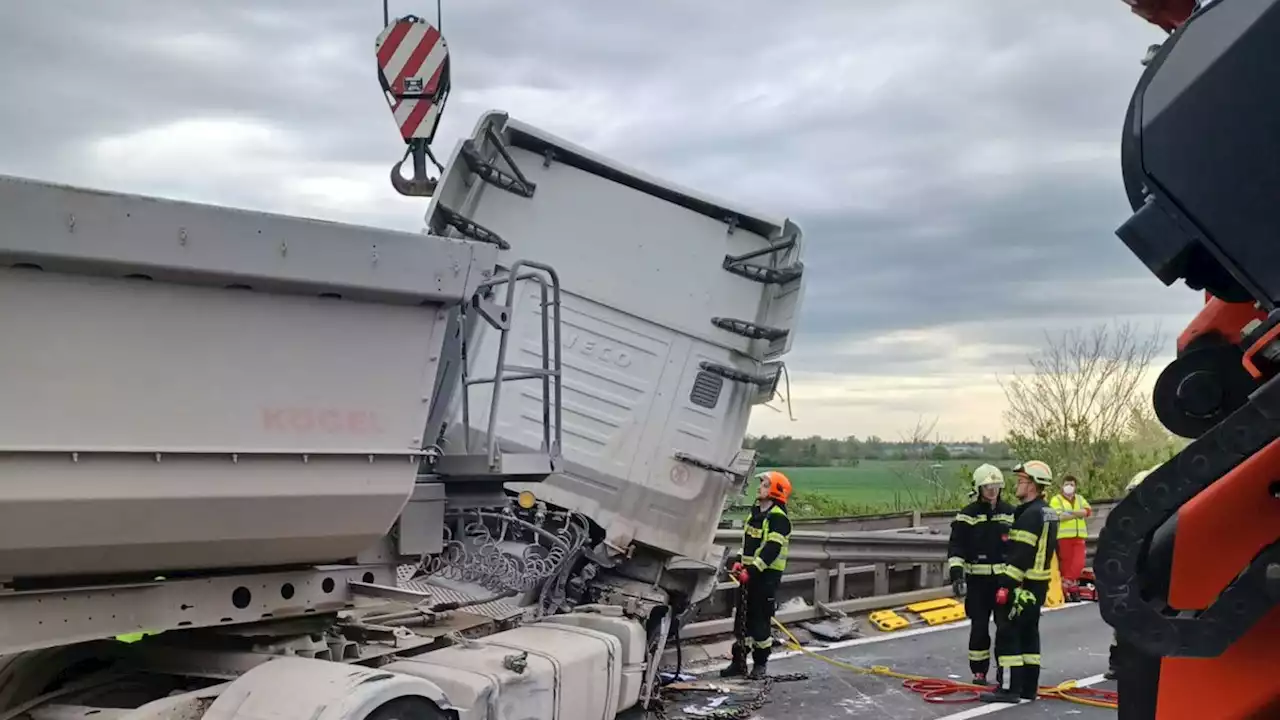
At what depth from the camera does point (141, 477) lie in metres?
3.58

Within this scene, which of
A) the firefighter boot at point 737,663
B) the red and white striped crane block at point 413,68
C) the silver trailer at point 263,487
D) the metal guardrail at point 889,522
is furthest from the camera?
the metal guardrail at point 889,522

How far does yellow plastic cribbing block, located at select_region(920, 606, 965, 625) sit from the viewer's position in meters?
10.8

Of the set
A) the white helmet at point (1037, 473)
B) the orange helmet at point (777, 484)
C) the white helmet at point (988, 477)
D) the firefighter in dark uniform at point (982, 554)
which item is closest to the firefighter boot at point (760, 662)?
the orange helmet at point (777, 484)

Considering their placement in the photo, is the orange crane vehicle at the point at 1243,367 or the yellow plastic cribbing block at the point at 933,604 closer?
the orange crane vehicle at the point at 1243,367

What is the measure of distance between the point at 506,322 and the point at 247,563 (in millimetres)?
1501

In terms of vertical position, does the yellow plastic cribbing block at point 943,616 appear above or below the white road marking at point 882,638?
above

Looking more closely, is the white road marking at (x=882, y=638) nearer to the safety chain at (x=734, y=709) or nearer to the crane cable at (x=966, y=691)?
the crane cable at (x=966, y=691)

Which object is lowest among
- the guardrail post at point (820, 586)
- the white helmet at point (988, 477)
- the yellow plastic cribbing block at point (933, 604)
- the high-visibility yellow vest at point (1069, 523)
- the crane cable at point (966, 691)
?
the crane cable at point (966, 691)

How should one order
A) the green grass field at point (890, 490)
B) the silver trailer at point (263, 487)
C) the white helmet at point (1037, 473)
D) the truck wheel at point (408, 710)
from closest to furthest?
the silver trailer at point (263, 487), the truck wheel at point (408, 710), the white helmet at point (1037, 473), the green grass field at point (890, 490)

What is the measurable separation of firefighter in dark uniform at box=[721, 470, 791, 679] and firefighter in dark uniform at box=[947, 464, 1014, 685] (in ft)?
4.39

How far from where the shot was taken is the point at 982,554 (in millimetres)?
8281

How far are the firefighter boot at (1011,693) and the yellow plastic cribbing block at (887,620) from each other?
2.53 meters

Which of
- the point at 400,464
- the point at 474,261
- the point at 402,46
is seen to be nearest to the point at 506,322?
the point at 474,261

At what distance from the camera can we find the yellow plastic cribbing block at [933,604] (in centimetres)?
1108
